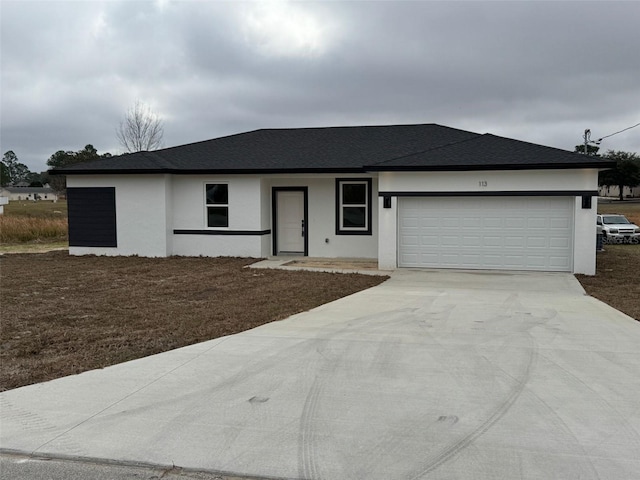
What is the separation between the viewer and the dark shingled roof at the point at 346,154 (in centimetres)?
1585

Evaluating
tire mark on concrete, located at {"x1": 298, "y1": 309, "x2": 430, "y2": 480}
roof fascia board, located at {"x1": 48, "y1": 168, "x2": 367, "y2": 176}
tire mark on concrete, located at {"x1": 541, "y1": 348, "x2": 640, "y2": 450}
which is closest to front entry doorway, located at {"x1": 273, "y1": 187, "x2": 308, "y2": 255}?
Answer: roof fascia board, located at {"x1": 48, "y1": 168, "x2": 367, "y2": 176}

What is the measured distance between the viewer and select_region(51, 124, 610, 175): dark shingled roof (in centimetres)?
1585

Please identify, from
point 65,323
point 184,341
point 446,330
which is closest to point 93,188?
point 65,323

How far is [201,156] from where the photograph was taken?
20.5 meters

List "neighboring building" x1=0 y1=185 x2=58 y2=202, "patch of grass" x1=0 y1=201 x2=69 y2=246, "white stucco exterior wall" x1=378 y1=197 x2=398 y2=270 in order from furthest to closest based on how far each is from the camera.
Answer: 1. "neighboring building" x1=0 y1=185 x2=58 y2=202
2. "patch of grass" x1=0 y1=201 x2=69 y2=246
3. "white stucco exterior wall" x1=378 y1=197 x2=398 y2=270

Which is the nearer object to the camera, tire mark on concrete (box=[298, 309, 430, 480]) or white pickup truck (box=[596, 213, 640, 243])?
tire mark on concrete (box=[298, 309, 430, 480])

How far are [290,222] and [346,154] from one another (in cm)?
296

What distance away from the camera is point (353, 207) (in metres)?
19.1

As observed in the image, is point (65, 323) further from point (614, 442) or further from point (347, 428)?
point (614, 442)

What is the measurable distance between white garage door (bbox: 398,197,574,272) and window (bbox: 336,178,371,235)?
2.46 metres

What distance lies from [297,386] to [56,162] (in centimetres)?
8960

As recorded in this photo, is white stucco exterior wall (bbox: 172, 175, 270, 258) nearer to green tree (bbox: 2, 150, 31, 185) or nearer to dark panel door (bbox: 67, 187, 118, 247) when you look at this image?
dark panel door (bbox: 67, 187, 118, 247)

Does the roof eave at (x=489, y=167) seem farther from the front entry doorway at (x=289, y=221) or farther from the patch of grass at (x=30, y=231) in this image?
the patch of grass at (x=30, y=231)

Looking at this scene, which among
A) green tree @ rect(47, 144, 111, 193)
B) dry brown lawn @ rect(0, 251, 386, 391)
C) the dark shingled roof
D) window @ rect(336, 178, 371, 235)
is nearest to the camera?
dry brown lawn @ rect(0, 251, 386, 391)
